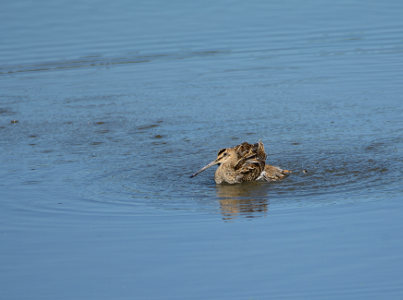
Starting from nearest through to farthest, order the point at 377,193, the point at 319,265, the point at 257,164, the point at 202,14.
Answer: the point at 319,265
the point at 377,193
the point at 257,164
the point at 202,14

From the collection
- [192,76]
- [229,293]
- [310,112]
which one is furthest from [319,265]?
[192,76]

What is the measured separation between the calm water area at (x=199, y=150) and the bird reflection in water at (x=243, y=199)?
4 cm

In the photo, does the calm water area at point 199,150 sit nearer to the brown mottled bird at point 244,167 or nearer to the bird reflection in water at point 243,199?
the bird reflection in water at point 243,199

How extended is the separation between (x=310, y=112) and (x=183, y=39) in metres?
6.71

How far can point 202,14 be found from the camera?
2281 cm

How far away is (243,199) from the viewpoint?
10430mm

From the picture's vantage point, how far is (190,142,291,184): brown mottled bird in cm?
1114

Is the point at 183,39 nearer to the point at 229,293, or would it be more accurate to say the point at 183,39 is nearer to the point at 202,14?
the point at 202,14

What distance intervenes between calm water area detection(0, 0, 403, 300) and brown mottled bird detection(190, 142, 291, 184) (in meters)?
0.18

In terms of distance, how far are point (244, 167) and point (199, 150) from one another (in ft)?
4.18

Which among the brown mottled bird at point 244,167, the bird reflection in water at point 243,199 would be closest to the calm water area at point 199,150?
the bird reflection in water at point 243,199

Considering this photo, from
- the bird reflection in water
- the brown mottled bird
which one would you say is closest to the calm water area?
the bird reflection in water

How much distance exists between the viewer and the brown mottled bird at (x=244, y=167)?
439 inches

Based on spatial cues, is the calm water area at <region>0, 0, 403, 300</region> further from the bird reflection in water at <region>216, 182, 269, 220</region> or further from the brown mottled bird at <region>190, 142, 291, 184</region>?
the brown mottled bird at <region>190, 142, 291, 184</region>
